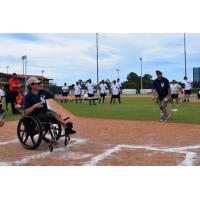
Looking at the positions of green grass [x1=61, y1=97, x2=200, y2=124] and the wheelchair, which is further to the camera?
green grass [x1=61, y1=97, x2=200, y2=124]

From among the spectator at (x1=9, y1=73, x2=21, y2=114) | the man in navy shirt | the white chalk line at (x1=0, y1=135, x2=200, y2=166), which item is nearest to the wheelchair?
the white chalk line at (x1=0, y1=135, x2=200, y2=166)

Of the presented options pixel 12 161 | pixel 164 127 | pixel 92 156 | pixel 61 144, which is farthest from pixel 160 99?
pixel 12 161

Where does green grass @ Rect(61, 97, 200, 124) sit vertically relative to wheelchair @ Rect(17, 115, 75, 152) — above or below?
below

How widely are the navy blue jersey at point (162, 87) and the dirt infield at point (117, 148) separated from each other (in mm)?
2279

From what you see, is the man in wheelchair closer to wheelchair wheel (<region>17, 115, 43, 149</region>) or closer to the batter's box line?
wheelchair wheel (<region>17, 115, 43, 149</region>)

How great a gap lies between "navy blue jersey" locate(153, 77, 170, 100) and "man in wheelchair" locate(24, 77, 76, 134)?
5977 millimetres

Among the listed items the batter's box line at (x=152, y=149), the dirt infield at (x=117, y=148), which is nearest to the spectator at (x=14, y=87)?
the dirt infield at (x=117, y=148)

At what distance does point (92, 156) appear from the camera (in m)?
7.55

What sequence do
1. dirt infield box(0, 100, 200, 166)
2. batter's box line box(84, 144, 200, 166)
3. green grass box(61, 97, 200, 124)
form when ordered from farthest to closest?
green grass box(61, 97, 200, 124) < dirt infield box(0, 100, 200, 166) < batter's box line box(84, 144, 200, 166)

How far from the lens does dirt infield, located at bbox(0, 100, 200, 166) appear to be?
711 cm

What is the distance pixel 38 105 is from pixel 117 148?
192 centimetres

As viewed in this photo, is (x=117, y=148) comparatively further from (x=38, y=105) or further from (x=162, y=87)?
(x=162, y=87)

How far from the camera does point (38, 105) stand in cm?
840

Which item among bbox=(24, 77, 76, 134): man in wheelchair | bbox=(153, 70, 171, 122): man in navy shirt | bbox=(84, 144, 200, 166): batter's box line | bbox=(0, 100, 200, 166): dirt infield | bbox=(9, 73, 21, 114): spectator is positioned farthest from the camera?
bbox=(9, 73, 21, 114): spectator
